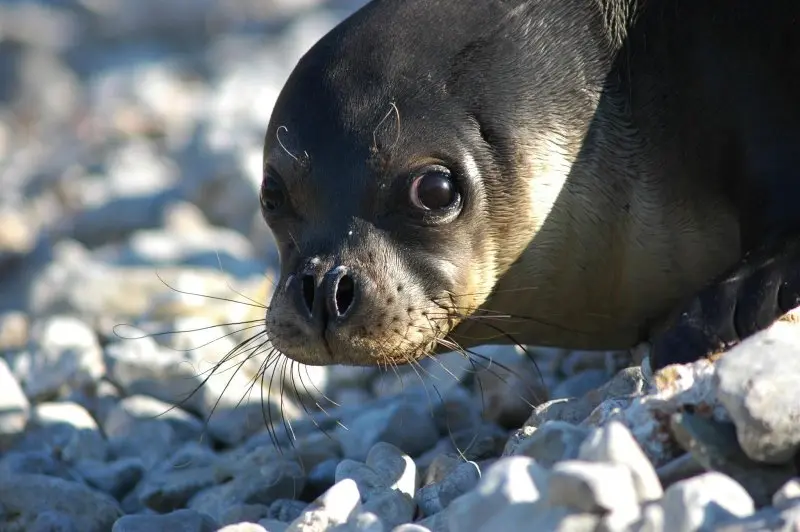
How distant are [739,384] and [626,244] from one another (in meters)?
1.75

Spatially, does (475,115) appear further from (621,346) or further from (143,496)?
(143,496)

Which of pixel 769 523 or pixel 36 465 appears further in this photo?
pixel 36 465

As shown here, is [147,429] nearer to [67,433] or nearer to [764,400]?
[67,433]

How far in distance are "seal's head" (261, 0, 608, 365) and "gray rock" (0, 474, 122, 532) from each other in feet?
2.36

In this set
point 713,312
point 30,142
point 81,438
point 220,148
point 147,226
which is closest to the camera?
point 713,312

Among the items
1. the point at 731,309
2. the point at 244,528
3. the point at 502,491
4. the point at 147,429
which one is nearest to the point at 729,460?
→ the point at 502,491

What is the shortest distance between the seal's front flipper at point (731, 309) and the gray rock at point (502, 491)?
0.89m

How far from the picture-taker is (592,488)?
2.72m

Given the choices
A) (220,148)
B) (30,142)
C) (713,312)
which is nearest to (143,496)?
(713,312)

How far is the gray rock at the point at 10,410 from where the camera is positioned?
17.4ft

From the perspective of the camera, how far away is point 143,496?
4539 millimetres

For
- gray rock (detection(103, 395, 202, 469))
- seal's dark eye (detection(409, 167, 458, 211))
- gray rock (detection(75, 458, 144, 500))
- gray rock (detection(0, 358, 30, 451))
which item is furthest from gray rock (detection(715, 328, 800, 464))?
gray rock (detection(0, 358, 30, 451))

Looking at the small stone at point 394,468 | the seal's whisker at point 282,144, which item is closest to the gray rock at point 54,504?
the small stone at point 394,468

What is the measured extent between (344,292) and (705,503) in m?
1.70
